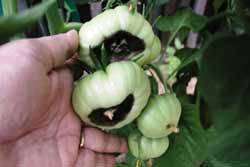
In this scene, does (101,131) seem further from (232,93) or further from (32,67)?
(232,93)

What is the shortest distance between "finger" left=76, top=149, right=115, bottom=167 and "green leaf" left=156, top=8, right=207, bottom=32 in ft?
0.95

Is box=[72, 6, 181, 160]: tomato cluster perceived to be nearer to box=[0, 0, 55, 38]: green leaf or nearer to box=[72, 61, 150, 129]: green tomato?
box=[72, 61, 150, 129]: green tomato

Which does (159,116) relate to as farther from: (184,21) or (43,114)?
(184,21)

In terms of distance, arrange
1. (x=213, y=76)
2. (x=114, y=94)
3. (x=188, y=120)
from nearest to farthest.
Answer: (x=213, y=76), (x=114, y=94), (x=188, y=120)

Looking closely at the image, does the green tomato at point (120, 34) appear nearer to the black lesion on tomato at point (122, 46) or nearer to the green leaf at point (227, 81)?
the black lesion on tomato at point (122, 46)

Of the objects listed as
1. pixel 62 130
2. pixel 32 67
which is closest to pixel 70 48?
pixel 32 67

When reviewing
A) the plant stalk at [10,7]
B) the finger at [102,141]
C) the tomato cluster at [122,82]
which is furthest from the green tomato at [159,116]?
the plant stalk at [10,7]

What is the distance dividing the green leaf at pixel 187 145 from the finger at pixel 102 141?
78 mm

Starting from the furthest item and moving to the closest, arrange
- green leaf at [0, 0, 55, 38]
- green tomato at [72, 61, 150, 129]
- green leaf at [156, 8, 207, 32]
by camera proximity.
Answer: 1. green leaf at [156, 8, 207, 32]
2. green tomato at [72, 61, 150, 129]
3. green leaf at [0, 0, 55, 38]

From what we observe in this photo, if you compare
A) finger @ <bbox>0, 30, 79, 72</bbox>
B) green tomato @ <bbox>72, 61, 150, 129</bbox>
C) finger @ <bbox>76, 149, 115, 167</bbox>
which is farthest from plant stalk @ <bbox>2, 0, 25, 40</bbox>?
finger @ <bbox>76, 149, 115, 167</bbox>

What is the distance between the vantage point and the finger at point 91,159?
74 centimetres

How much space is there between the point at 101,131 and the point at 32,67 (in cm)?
20

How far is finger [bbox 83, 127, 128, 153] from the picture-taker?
707 millimetres

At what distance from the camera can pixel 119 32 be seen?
56cm
